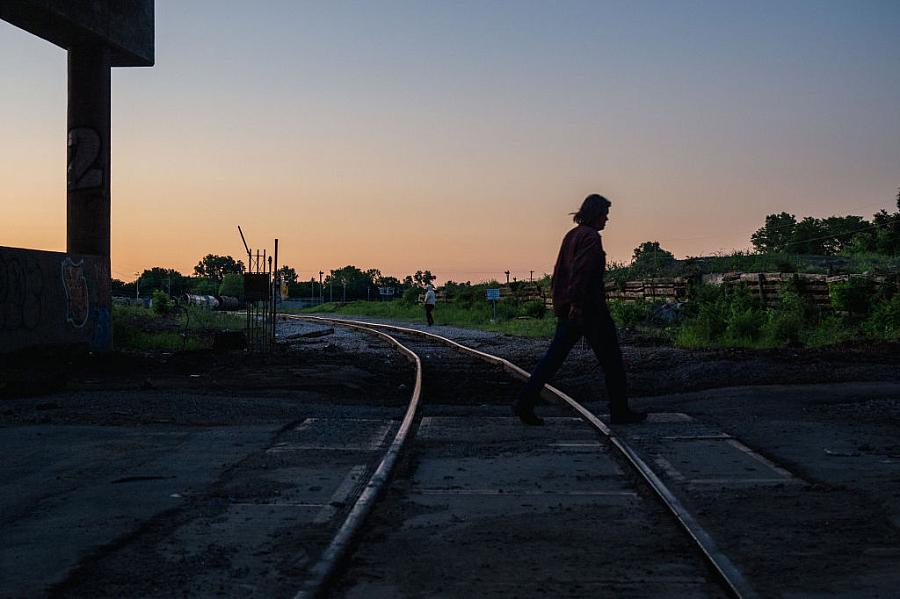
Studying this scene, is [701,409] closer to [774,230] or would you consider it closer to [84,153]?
[84,153]

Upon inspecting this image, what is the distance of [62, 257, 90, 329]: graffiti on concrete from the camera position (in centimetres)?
1762

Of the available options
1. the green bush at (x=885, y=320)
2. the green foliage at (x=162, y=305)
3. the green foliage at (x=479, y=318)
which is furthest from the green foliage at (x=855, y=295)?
the green foliage at (x=162, y=305)

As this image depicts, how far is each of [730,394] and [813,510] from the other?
5.71 m

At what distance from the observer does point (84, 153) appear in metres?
19.2

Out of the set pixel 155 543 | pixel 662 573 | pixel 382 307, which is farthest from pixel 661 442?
pixel 382 307

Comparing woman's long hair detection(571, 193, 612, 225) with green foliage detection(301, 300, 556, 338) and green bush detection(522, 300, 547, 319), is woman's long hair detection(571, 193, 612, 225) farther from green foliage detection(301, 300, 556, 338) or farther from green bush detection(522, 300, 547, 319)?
green bush detection(522, 300, 547, 319)

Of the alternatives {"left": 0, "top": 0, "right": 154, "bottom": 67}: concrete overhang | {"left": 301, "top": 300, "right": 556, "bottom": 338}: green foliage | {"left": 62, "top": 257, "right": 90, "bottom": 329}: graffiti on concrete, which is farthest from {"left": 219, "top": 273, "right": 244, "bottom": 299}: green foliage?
{"left": 62, "top": 257, "right": 90, "bottom": 329}: graffiti on concrete

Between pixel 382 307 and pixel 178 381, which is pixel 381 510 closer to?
pixel 178 381

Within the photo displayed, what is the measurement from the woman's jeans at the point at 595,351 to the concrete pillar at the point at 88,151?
541 inches

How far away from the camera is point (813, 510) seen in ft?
16.2

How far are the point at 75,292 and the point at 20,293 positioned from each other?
2.18 metres

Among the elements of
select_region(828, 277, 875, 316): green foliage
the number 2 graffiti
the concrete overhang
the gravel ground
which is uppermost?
the concrete overhang

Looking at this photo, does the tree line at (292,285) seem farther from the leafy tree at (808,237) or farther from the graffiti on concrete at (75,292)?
the graffiti on concrete at (75,292)

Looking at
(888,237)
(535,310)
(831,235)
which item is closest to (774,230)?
(831,235)
